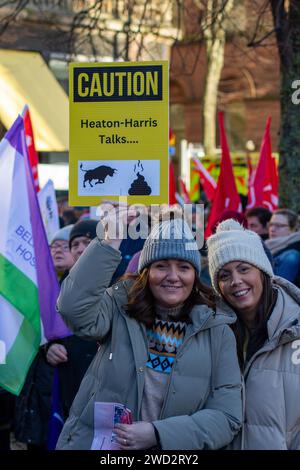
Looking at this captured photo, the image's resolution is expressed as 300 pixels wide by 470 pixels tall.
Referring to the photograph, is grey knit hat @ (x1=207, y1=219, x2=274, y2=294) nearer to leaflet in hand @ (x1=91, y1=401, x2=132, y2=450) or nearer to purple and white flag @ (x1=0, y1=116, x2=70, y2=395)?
leaflet in hand @ (x1=91, y1=401, x2=132, y2=450)

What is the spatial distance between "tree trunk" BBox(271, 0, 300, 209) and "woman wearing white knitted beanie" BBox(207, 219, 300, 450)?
5514 mm

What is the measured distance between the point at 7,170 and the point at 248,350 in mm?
1902

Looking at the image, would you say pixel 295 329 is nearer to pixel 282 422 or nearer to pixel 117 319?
pixel 282 422

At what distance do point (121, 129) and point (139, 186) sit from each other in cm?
26

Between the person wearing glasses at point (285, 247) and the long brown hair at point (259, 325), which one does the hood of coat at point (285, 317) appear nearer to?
the long brown hair at point (259, 325)

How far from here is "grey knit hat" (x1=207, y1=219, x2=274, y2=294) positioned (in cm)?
356

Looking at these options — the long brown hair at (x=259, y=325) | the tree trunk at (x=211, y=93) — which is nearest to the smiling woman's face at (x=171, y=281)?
the long brown hair at (x=259, y=325)

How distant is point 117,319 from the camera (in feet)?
11.0

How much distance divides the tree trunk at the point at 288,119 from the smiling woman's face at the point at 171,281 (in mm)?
5859

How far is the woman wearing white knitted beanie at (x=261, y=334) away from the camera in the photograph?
10.9 feet

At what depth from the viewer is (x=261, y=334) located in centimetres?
349

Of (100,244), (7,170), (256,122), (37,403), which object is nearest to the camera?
(100,244)

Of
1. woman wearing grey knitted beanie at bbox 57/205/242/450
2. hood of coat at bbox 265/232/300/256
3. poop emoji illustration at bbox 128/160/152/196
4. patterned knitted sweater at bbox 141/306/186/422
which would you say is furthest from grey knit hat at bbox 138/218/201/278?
hood of coat at bbox 265/232/300/256
